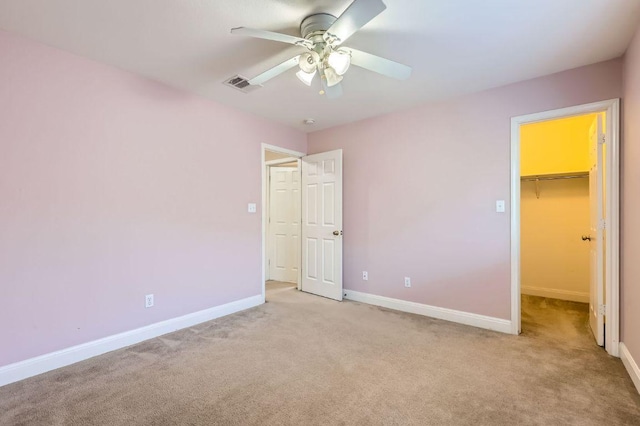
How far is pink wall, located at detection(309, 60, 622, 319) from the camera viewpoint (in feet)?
9.57

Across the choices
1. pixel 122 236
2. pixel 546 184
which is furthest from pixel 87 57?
pixel 546 184

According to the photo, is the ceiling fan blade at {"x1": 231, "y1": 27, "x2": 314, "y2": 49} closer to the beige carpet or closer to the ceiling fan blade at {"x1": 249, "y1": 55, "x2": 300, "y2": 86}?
the ceiling fan blade at {"x1": 249, "y1": 55, "x2": 300, "y2": 86}

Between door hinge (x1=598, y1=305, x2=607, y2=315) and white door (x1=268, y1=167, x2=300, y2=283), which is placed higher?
white door (x1=268, y1=167, x2=300, y2=283)

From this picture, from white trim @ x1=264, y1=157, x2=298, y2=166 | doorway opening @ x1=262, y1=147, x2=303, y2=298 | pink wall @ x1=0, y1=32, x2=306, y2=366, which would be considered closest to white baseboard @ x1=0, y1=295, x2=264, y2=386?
pink wall @ x1=0, y1=32, x2=306, y2=366

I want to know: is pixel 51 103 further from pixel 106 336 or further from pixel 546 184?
pixel 546 184

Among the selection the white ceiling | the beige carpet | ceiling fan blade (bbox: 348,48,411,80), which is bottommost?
the beige carpet

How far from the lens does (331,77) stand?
2.15 m

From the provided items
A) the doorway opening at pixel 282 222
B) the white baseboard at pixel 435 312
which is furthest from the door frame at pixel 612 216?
the doorway opening at pixel 282 222

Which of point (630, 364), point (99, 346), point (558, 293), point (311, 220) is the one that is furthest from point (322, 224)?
point (558, 293)

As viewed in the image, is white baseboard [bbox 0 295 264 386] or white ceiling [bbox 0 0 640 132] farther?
white baseboard [bbox 0 295 264 386]

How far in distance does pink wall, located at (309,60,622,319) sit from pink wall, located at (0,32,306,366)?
1.62m

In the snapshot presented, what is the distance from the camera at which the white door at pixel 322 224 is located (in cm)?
411

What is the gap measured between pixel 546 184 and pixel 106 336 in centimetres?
545

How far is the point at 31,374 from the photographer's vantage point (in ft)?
7.11
